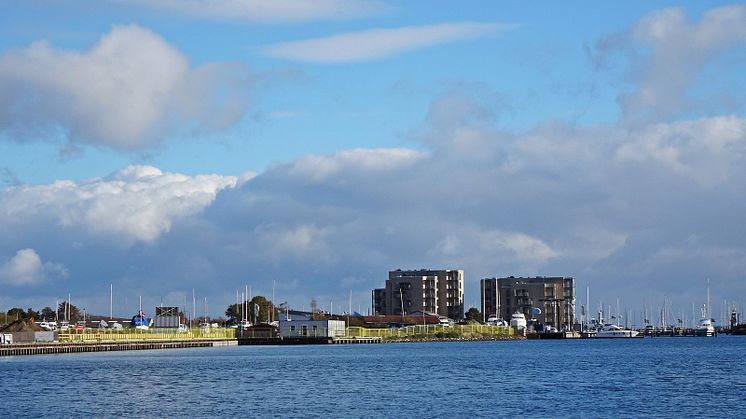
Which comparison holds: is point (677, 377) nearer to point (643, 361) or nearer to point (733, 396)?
point (733, 396)

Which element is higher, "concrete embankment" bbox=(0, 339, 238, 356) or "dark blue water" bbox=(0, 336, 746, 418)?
"concrete embankment" bbox=(0, 339, 238, 356)

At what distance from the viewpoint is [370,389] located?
307ft

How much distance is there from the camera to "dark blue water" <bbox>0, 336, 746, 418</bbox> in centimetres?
7512

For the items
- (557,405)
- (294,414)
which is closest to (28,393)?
(294,414)

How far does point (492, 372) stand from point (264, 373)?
23.0m

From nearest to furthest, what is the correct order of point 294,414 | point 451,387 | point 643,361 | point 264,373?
point 294,414
point 451,387
point 264,373
point 643,361

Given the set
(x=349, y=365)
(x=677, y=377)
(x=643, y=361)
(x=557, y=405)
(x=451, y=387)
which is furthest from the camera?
(x=643, y=361)

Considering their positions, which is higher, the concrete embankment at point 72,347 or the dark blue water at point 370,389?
the concrete embankment at point 72,347

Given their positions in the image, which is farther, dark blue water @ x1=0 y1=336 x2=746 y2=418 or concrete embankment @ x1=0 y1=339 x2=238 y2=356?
concrete embankment @ x1=0 y1=339 x2=238 y2=356

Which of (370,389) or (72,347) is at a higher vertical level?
(72,347)

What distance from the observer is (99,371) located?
119 metres

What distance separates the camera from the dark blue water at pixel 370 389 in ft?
246

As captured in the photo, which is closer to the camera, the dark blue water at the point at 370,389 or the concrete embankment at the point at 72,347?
the dark blue water at the point at 370,389

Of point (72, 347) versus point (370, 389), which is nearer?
point (370, 389)
